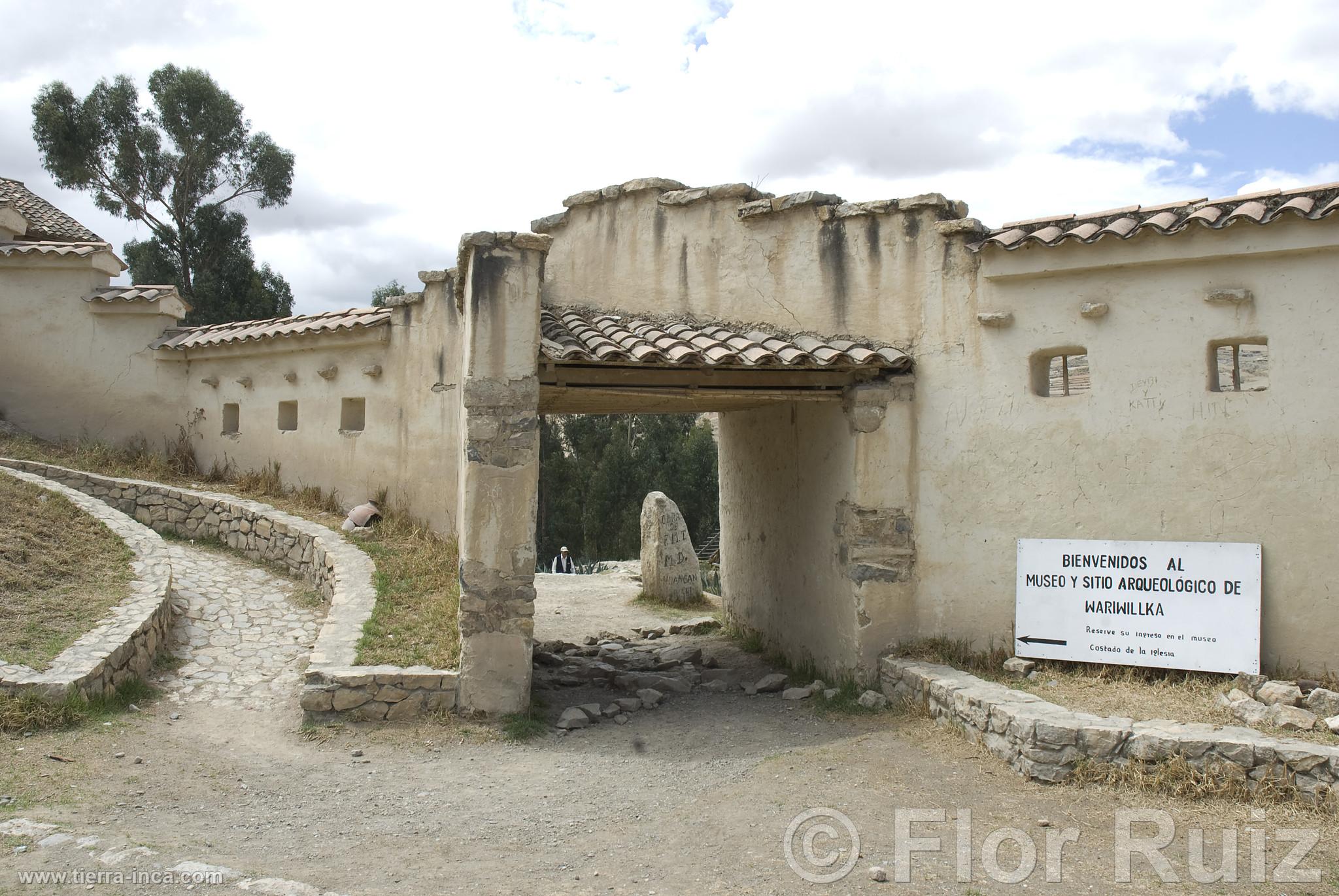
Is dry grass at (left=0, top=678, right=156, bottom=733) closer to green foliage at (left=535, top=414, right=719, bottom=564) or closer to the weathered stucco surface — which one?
the weathered stucco surface

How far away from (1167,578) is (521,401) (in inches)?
200

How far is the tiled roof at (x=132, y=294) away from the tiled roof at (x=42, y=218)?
2364 mm

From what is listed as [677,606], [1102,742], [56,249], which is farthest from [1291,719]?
[56,249]

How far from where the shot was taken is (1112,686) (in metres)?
6.86

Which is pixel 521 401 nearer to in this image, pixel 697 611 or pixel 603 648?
pixel 603 648

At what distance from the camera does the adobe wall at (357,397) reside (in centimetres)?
1121

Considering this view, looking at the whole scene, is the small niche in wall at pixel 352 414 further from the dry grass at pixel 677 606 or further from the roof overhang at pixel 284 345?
the dry grass at pixel 677 606

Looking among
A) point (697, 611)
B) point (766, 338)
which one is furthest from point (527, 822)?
point (697, 611)

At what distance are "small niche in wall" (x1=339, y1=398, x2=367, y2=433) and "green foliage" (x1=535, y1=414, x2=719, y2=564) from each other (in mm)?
16355

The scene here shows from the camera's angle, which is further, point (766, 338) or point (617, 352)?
point (766, 338)

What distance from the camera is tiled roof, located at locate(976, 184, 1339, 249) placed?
6.59 m

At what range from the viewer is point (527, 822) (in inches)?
214

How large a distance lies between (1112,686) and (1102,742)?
51.6 inches

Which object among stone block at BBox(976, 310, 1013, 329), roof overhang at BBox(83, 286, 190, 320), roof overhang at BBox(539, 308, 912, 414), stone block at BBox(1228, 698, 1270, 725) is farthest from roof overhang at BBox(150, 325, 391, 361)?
stone block at BBox(1228, 698, 1270, 725)
